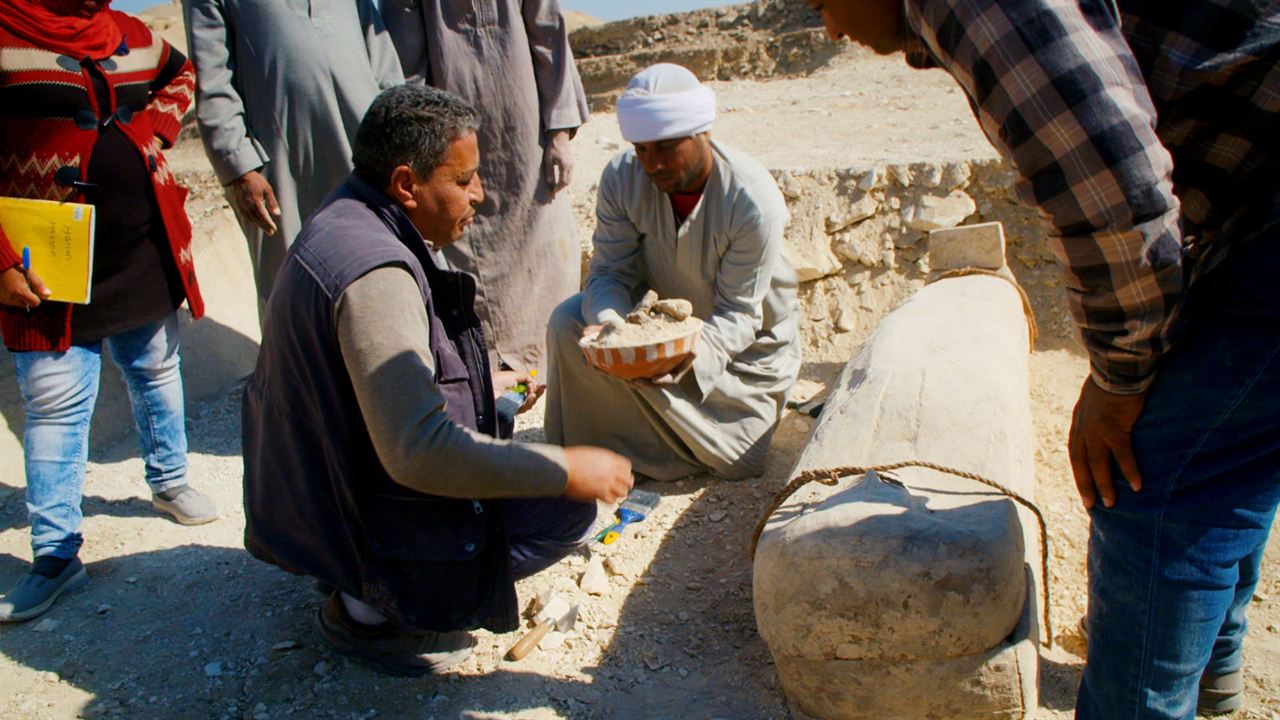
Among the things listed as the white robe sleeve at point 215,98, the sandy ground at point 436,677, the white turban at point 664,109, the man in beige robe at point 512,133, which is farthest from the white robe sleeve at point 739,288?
the white robe sleeve at point 215,98

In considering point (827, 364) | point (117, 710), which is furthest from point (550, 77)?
point (117, 710)

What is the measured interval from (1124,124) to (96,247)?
10.1ft

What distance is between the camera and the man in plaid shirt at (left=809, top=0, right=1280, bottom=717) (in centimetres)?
138

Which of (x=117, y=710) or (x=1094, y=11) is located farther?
(x=117, y=710)

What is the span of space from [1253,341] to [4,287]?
10.5ft

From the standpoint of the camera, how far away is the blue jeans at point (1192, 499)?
5.01 ft

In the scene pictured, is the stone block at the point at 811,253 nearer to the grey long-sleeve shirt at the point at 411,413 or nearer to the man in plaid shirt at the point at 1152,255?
the grey long-sleeve shirt at the point at 411,413

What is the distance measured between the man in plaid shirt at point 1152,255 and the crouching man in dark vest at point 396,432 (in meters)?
1.07

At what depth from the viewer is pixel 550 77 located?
427 cm

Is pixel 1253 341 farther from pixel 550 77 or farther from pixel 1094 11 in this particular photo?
pixel 550 77

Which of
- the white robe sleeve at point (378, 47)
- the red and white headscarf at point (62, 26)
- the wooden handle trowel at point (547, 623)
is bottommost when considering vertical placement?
the wooden handle trowel at point (547, 623)

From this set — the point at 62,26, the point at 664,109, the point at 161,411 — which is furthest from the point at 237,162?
the point at 664,109

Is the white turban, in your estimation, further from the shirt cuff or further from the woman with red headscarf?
the woman with red headscarf

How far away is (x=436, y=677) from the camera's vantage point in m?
2.55
